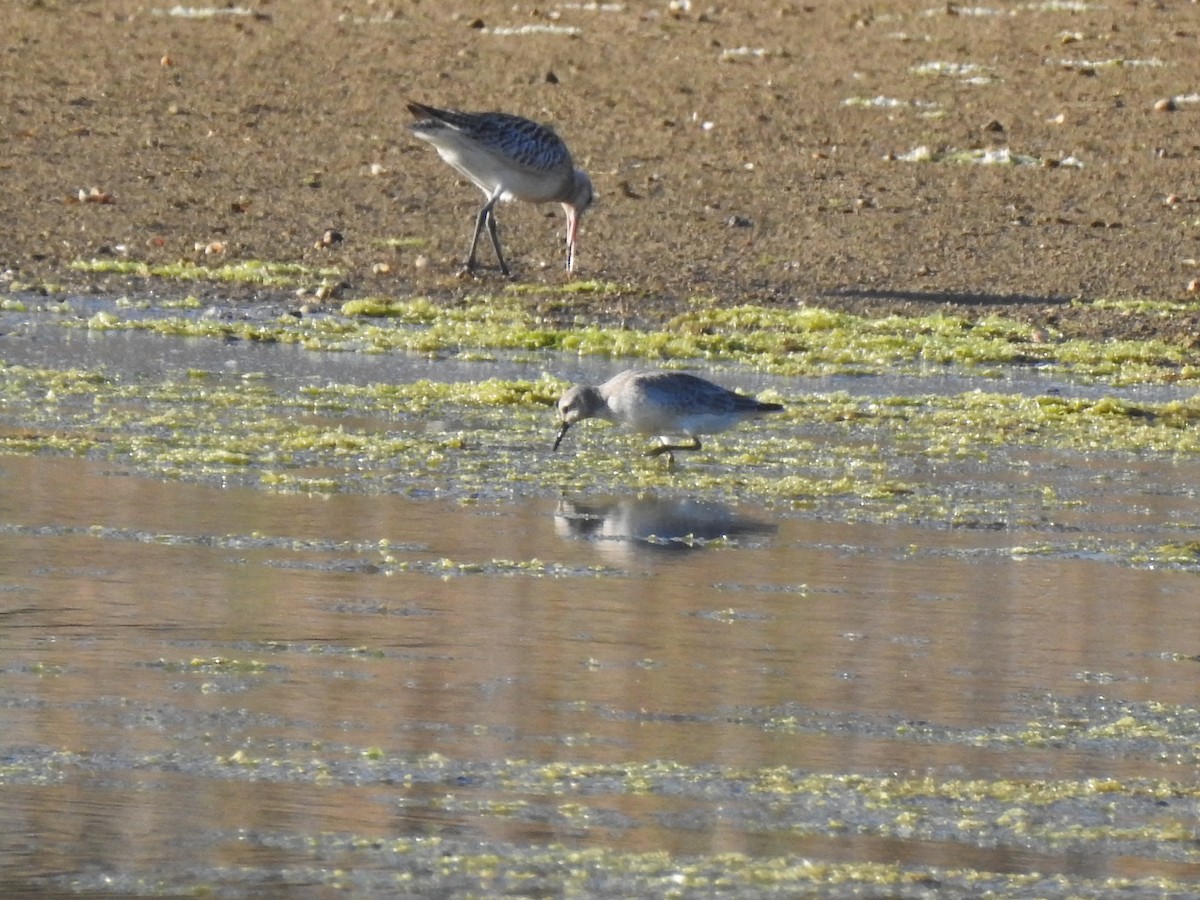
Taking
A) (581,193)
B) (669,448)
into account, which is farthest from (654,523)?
(581,193)

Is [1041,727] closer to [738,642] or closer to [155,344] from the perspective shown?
[738,642]

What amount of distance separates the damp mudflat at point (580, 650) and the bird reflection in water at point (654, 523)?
1.0 inches

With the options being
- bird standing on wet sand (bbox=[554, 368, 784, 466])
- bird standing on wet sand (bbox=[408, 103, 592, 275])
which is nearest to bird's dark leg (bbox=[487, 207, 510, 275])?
bird standing on wet sand (bbox=[408, 103, 592, 275])

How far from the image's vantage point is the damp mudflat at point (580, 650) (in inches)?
203

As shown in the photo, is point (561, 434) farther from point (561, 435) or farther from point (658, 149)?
point (658, 149)

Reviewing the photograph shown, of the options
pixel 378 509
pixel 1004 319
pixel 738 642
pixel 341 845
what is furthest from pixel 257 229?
pixel 341 845

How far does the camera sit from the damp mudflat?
516 cm

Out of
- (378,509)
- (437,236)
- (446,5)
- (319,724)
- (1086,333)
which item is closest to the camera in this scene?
(319,724)

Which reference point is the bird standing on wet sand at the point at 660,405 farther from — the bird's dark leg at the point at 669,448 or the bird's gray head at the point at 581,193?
the bird's gray head at the point at 581,193

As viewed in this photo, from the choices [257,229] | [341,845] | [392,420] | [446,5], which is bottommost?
[341,845]

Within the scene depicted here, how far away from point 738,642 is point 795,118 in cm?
1261

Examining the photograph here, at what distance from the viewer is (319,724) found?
235 inches

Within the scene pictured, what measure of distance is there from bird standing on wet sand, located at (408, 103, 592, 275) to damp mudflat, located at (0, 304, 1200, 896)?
14.8ft

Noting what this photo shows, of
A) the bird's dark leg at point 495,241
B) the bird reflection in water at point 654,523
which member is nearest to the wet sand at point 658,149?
the bird's dark leg at point 495,241
